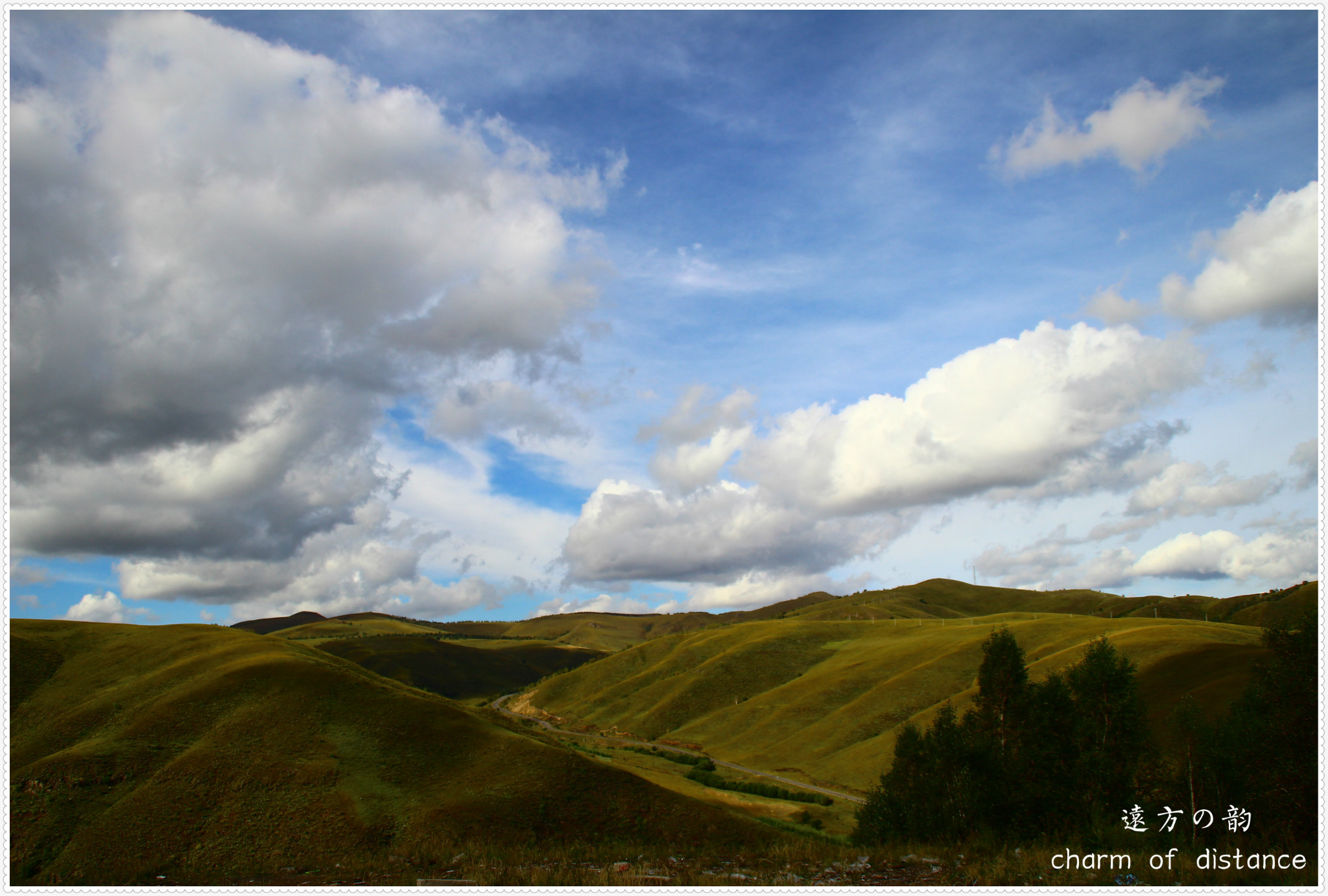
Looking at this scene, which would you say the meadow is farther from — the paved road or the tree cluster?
the tree cluster

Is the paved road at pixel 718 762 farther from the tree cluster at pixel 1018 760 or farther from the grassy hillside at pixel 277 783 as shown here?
the grassy hillside at pixel 277 783

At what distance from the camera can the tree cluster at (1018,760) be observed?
124 ft

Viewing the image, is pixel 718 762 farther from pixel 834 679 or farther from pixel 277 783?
pixel 277 783

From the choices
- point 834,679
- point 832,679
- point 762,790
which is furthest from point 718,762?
point 832,679

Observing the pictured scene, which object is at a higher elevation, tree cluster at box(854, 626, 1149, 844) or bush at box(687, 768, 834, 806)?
tree cluster at box(854, 626, 1149, 844)

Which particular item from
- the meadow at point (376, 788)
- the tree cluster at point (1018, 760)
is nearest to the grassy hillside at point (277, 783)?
the meadow at point (376, 788)

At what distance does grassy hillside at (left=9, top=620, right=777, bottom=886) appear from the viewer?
38.3 meters

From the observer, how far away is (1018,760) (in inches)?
1752

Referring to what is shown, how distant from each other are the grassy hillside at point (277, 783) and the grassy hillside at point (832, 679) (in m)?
42.3

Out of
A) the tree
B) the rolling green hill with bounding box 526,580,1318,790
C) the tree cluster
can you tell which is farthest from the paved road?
the tree

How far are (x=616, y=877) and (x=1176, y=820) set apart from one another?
32030 millimetres

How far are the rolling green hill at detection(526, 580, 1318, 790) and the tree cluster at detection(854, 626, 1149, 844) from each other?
14.0m

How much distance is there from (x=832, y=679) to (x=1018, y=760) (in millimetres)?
77479

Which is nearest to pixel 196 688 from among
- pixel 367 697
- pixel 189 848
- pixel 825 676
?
pixel 367 697
